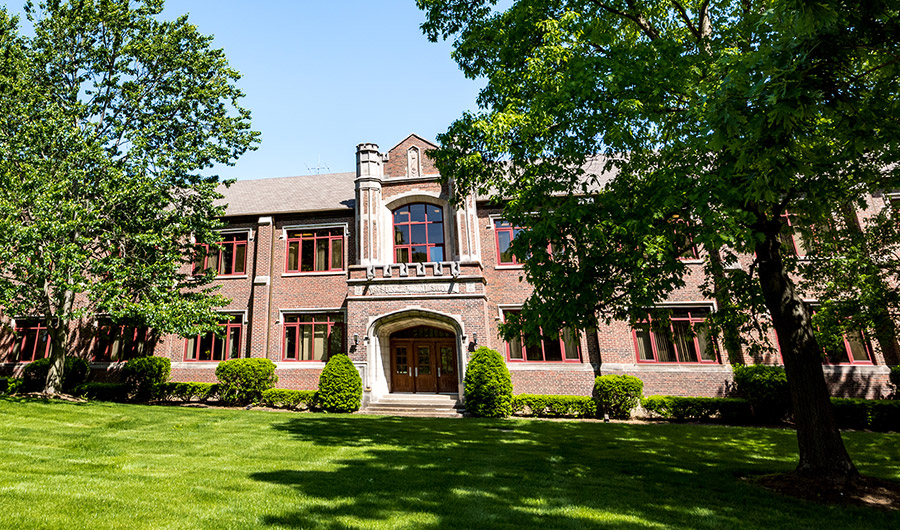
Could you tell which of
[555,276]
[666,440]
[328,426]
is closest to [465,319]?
[328,426]

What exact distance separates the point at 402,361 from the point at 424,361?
0.94 m

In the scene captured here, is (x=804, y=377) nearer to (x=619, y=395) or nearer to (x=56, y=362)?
(x=619, y=395)

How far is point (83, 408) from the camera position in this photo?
42.5 feet

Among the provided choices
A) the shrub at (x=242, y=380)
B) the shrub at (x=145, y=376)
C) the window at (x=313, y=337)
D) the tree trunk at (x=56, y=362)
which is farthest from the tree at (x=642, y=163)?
the shrub at (x=145, y=376)

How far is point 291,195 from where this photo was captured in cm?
2147

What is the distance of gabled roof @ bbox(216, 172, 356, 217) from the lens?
1956 centimetres

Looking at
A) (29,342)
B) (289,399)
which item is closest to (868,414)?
(289,399)

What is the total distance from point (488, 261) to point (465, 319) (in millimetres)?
3112

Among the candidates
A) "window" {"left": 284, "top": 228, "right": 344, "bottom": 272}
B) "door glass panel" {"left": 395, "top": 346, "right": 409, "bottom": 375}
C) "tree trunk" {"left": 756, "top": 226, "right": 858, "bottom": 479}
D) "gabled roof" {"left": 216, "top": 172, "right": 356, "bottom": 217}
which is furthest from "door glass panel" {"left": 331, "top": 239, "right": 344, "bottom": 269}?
"tree trunk" {"left": 756, "top": 226, "right": 858, "bottom": 479}

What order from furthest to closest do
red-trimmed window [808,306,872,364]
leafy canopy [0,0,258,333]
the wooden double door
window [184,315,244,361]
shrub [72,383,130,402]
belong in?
1. window [184,315,244,361]
2. the wooden double door
3. shrub [72,383,130,402]
4. red-trimmed window [808,306,872,364]
5. leafy canopy [0,0,258,333]

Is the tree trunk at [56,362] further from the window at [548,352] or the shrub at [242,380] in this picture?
the window at [548,352]

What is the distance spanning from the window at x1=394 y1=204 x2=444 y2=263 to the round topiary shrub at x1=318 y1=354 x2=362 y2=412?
5038mm

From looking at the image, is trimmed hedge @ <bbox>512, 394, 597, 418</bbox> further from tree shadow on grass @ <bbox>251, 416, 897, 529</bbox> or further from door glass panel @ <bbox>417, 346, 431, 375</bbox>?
door glass panel @ <bbox>417, 346, 431, 375</bbox>

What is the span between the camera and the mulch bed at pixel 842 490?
5898mm
